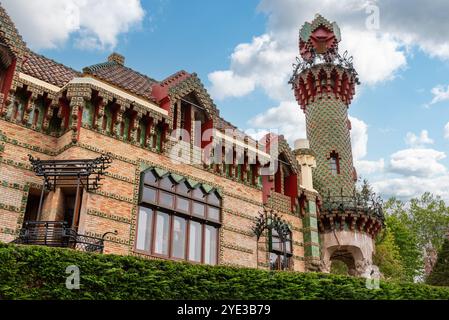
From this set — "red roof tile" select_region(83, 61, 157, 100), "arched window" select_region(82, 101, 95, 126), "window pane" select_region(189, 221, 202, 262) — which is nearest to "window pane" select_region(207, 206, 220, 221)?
"window pane" select_region(189, 221, 202, 262)

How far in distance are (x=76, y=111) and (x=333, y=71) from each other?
588 inches

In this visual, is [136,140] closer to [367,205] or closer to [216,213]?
[216,213]

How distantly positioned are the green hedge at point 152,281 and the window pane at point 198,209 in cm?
359

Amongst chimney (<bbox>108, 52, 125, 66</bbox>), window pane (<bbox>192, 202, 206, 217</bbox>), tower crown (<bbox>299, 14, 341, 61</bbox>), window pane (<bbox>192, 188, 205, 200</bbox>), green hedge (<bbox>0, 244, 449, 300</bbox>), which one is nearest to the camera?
green hedge (<bbox>0, 244, 449, 300</bbox>)

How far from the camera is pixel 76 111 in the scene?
14.3 metres

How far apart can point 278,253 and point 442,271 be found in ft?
22.1

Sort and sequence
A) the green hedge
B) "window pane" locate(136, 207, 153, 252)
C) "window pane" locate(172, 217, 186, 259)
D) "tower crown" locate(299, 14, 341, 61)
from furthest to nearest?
"tower crown" locate(299, 14, 341, 61)
"window pane" locate(172, 217, 186, 259)
"window pane" locate(136, 207, 153, 252)
the green hedge

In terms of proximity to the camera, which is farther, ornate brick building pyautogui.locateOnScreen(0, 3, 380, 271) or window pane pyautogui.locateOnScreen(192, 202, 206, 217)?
window pane pyautogui.locateOnScreen(192, 202, 206, 217)

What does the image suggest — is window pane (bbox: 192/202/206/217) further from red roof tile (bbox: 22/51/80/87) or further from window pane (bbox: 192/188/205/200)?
red roof tile (bbox: 22/51/80/87)

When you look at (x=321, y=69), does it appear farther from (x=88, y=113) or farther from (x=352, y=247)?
(x=88, y=113)

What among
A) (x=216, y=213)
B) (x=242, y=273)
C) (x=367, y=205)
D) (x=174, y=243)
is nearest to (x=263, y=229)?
(x=216, y=213)

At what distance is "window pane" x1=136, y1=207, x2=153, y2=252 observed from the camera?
14.4 meters

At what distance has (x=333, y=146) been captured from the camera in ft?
78.3

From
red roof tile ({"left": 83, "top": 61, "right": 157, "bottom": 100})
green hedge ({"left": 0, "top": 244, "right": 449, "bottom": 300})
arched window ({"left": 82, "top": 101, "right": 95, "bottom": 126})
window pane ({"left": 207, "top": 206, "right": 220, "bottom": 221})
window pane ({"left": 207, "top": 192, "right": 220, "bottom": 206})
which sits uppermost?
red roof tile ({"left": 83, "top": 61, "right": 157, "bottom": 100})
